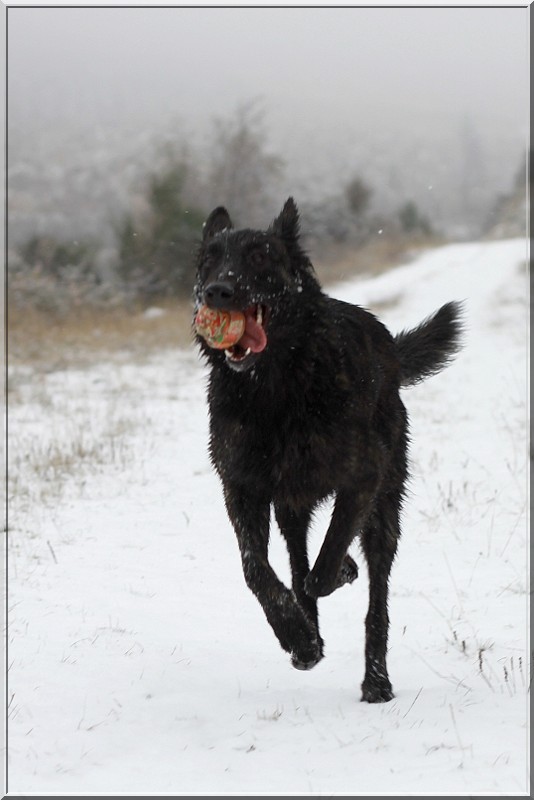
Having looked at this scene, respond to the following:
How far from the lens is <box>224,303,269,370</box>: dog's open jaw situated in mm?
3652

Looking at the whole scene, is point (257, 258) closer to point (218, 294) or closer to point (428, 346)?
point (218, 294)

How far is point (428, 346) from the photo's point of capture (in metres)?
4.77

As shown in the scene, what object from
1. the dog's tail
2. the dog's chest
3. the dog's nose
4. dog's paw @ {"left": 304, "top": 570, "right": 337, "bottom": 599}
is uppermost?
the dog's tail

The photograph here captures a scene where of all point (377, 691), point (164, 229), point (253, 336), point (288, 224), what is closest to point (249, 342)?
point (253, 336)

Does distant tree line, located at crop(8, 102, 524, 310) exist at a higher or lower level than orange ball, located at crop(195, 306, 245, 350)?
higher

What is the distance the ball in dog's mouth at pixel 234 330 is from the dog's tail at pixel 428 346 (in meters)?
1.19

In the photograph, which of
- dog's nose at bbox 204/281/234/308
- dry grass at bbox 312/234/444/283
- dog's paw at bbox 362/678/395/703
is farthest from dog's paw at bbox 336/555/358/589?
dry grass at bbox 312/234/444/283

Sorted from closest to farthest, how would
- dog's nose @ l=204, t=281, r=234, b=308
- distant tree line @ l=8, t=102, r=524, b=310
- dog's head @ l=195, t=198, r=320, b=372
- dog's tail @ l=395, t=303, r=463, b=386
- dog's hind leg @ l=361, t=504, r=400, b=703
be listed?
1. dog's nose @ l=204, t=281, r=234, b=308
2. dog's head @ l=195, t=198, r=320, b=372
3. dog's hind leg @ l=361, t=504, r=400, b=703
4. dog's tail @ l=395, t=303, r=463, b=386
5. distant tree line @ l=8, t=102, r=524, b=310

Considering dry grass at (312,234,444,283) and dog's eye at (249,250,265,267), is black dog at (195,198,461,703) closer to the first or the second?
dog's eye at (249,250,265,267)

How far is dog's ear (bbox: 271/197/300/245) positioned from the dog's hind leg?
135cm

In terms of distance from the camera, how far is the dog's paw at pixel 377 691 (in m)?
3.70

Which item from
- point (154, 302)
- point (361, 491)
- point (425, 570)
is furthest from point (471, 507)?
point (154, 302)

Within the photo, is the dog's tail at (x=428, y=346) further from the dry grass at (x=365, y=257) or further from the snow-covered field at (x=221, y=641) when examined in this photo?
the dry grass at (x=365, y=257)

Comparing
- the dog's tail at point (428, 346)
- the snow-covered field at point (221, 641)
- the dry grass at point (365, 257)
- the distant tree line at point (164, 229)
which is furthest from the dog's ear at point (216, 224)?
the dry grass at point (365, 257)
